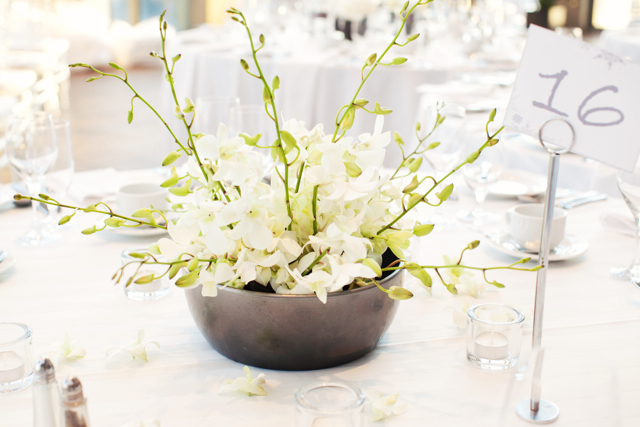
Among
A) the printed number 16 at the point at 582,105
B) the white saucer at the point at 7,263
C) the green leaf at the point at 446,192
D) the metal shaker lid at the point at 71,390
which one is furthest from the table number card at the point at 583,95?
the white saucer at the point at 7,263

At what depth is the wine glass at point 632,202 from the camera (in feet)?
3.15

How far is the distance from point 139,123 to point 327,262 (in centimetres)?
523

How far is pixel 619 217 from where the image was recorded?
1185 millimetres

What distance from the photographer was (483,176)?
1.22 meters

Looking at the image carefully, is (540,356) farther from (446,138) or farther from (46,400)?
(446,138)

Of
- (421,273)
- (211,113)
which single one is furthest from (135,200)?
(421,273)

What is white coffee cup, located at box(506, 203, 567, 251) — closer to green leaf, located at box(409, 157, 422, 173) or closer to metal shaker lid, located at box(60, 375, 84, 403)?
green leaf, located at box(409, 157, 422, 173)

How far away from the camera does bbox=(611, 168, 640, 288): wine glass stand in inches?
37.8

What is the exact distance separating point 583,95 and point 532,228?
1.48ft

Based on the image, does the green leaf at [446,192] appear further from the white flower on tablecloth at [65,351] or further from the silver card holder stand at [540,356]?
the white flower on tablecloth at [65,351]

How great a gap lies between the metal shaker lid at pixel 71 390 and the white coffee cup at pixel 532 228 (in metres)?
0.77

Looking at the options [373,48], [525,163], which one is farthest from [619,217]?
[373,48]

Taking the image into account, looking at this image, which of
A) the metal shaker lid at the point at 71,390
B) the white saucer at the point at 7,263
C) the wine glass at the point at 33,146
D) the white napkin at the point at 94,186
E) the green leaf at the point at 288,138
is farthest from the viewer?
the white napkin at the point at 94,186

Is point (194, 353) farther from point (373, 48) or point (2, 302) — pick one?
point (373, 48)
